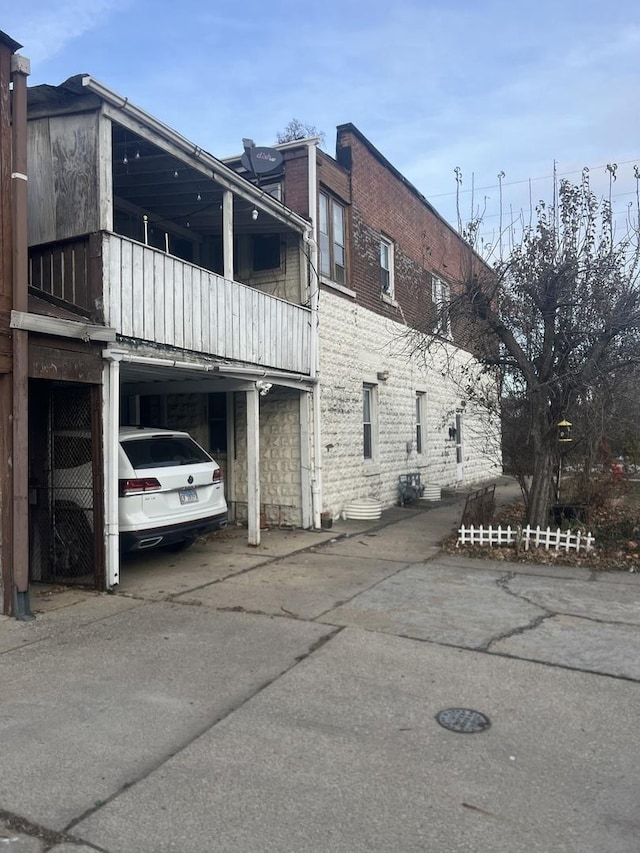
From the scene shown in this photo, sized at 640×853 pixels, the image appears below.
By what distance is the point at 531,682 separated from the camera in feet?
15.3

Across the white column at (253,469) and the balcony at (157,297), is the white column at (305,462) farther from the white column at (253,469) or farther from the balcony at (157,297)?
the white column at (253,469)

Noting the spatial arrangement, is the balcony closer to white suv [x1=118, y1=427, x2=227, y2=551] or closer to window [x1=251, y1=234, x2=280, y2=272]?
white suv [x1=118, y1=427, x2=227, y2=551]

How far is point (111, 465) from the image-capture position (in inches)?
284

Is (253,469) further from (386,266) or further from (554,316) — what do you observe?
(386,266)

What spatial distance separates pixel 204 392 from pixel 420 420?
26.9 feet

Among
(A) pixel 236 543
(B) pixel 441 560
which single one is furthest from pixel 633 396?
(A) pixel 236 543

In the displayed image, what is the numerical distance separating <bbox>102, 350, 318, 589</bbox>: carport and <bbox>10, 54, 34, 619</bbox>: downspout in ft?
3.45

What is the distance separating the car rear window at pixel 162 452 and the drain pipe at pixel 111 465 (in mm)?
555

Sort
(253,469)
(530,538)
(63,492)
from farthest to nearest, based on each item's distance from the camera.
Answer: (253,469) < (530,538) < (63,492)

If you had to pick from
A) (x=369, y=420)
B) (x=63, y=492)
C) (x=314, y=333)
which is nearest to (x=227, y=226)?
(x=314, y=333)

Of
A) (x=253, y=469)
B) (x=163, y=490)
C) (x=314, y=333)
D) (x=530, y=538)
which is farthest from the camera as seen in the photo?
(x=314, y=333)

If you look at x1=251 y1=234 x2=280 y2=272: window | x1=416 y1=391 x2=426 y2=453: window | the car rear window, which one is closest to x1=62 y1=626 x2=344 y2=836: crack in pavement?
the car rear window

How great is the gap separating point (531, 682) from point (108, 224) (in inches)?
243

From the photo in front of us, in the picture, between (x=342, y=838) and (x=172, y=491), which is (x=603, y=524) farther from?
(x=342, y=838)
